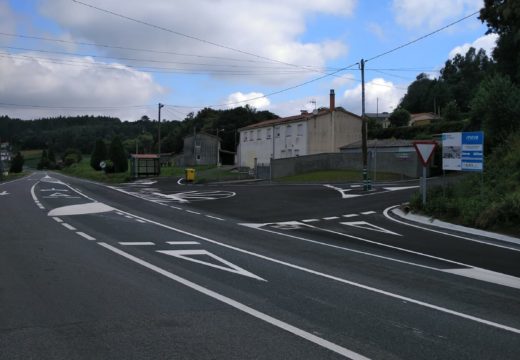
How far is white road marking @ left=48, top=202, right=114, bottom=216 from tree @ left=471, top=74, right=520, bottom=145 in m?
21.5

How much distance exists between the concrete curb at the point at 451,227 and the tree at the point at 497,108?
46.4 feet

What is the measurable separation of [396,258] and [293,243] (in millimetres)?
2709

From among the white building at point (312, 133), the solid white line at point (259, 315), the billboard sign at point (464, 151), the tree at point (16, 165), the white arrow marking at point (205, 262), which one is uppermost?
the white building at point (312, 133)

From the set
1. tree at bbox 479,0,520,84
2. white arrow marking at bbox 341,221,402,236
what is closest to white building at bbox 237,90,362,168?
tree at bbox 479,0,520,84

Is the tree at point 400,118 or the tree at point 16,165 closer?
the tree at point 400,118

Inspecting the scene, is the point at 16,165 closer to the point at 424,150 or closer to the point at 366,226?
the point at 424,150

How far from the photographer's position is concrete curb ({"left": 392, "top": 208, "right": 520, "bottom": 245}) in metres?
14.3

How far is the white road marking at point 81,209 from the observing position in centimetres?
1912

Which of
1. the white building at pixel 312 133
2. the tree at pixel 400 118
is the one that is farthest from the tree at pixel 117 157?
the tree at pixel 400 118

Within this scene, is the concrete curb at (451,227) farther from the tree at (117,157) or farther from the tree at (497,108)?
the tree at (117,157)

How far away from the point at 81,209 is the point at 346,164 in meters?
37.2

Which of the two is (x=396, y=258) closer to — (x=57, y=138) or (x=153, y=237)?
(x=153, y=237)

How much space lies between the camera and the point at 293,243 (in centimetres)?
1282

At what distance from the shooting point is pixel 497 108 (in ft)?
110
